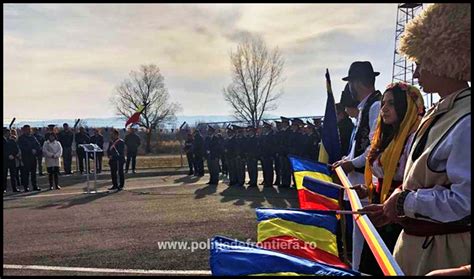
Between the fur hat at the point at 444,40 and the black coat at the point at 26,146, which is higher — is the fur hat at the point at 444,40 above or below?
above

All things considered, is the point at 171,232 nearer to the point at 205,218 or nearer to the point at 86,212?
the point at 205,218

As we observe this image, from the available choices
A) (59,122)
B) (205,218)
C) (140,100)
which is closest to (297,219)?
(205,218)

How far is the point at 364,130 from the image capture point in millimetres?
4484

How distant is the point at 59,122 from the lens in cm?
2103

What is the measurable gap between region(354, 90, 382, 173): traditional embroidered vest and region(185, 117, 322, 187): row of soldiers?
9.83m

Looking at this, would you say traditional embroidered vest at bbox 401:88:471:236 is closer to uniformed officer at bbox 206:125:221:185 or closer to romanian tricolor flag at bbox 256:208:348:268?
romanian tricolor flag at bbox 256:208:348:268

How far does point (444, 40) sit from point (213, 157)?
14.9 meters

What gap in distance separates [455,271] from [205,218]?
7925 mm

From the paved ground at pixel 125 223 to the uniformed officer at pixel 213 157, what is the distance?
41.2 inches

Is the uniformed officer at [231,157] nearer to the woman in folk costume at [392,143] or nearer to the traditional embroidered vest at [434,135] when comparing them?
the woman in folk costume at [392,143]

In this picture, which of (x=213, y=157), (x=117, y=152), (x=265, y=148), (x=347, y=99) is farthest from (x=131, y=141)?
(x=347, y=99)

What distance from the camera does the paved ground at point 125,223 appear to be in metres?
6.65

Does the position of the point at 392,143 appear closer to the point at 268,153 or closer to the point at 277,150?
the point at 277,150

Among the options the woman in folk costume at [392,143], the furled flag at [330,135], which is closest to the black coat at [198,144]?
the furled flag at [330,135]
